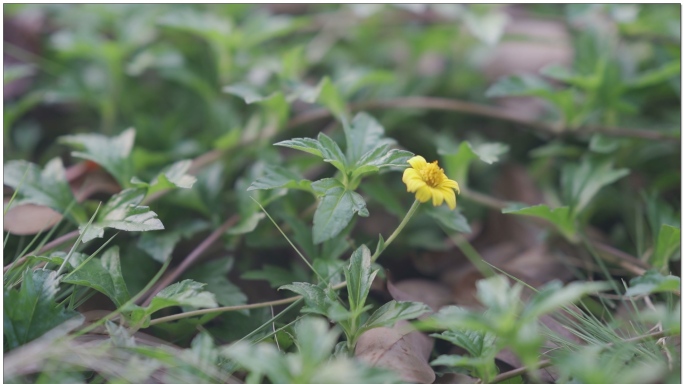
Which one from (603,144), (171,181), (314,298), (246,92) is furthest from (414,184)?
(603,144)

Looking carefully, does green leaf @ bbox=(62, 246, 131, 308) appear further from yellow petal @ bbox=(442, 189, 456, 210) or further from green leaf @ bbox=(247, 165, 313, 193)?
yellow petal @ bbox=(442, 189, 456, 210)

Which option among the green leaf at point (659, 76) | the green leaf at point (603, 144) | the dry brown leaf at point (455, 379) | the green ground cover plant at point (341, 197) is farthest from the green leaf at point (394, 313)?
the green leaf at point (659, 76)

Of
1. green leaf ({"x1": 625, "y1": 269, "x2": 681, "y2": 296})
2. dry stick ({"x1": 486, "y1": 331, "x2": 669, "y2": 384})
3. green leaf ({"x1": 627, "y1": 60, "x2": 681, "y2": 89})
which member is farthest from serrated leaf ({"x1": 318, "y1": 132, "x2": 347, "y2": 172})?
green leaf ({"x1": 627, "y1": 60, "x2": 681, "y2": 89})

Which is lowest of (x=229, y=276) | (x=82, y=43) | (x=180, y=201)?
(x=229, y=276)

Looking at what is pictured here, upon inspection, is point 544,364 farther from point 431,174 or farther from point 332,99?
point 332,99

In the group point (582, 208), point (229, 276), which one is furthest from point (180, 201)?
point (582, 208)

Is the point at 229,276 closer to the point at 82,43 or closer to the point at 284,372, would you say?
the point at 284,372

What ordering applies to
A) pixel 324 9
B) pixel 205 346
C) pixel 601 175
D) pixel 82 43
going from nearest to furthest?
pixel 205 346, pixel 601 175, pixel 82 43, pixel 324 9
